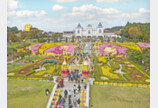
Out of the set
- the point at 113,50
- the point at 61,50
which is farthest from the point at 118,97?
the point at 61,50

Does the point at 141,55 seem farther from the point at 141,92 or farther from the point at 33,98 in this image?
the point at 33,98

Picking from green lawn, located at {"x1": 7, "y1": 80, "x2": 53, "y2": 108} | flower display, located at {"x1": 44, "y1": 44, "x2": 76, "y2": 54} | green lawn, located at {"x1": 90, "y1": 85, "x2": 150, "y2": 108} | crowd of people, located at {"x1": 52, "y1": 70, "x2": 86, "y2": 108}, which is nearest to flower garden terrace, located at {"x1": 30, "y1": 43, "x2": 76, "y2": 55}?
flower display, located at {"x1": 44, "y1": 44, "x2": 76, "y2": 54}

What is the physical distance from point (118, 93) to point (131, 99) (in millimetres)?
1594

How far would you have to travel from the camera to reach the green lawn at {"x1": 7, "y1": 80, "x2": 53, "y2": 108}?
1297cm

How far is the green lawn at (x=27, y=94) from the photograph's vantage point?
13.0 metres

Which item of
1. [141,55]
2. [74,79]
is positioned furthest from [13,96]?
[141,55]

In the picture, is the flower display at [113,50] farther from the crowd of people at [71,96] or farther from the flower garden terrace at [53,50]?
the crowd of people at [71,96]

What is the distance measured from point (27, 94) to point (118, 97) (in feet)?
34.3

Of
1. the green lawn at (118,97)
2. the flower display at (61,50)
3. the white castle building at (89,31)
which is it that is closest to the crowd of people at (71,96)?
the green lawn at (118,97)

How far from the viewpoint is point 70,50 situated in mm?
42594

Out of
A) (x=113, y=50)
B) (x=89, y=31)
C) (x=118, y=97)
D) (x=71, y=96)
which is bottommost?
(x=118, y=97)

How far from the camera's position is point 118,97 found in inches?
551

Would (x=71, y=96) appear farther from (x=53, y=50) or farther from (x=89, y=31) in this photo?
(x=89, y=31)

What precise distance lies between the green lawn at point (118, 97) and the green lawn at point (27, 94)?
5520 millimetres
